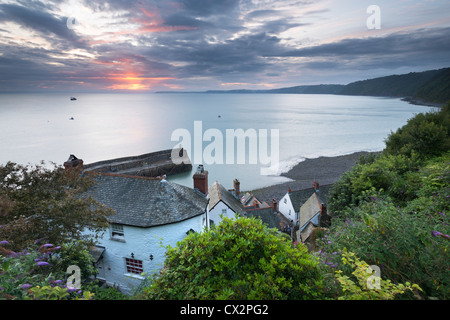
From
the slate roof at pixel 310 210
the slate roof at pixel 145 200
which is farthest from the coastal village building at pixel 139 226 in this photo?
the slate roof at pixel 310 210

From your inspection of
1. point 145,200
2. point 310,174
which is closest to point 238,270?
point 145,200

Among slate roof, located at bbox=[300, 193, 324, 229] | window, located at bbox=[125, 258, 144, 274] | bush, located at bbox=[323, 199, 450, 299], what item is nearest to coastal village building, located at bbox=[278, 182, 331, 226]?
slate roof, located at bbox=[300, 193, 324, 229]

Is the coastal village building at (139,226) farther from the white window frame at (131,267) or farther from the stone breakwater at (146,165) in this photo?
the stone breakwater at (146,165)

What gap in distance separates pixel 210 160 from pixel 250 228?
56.7 metres

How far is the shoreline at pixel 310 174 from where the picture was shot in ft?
139

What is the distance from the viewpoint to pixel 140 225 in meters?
12.7

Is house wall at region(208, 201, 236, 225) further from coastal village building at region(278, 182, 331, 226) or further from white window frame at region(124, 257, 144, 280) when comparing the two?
coastal village building at region(278, 182, 331, 226)

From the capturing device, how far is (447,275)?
13.4 feet

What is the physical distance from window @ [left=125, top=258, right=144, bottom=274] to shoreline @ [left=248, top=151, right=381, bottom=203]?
27.9 meters

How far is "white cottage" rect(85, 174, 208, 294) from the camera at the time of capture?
13000 mm

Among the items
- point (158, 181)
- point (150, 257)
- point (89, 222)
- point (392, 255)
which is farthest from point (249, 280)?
point (158, 181)

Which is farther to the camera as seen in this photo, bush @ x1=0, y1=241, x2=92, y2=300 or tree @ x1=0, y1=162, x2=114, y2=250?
tree @ x1=0, y1=162, x2=114, y2=250

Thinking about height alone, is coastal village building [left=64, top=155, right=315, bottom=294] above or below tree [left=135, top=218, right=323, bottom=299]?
below

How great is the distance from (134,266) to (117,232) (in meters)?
2.13
